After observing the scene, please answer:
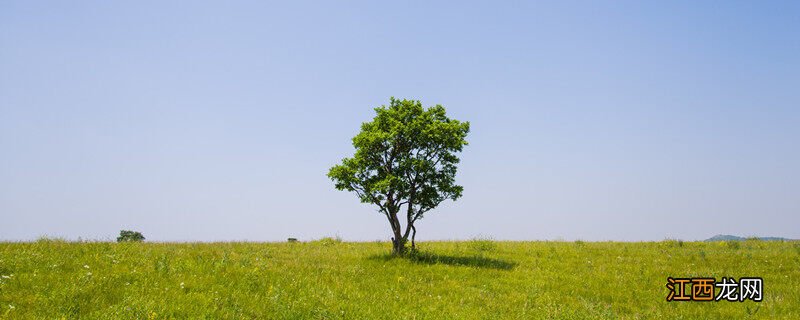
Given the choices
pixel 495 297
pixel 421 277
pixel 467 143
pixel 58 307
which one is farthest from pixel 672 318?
pixel 58 307

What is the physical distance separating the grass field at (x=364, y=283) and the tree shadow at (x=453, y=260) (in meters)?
0.11

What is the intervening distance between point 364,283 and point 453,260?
7.32 meters

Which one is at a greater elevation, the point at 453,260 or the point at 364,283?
the point at 453,260

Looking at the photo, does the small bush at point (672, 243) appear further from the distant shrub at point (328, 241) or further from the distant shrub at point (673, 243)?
the distant shrub at point (328, 241)

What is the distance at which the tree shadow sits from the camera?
869 inches

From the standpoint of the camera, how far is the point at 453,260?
75.5 ft

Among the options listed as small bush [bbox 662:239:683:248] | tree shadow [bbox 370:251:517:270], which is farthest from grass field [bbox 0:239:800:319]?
small bush [bbox 662:239:683:248]

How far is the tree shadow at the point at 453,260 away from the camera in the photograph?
869 inches
